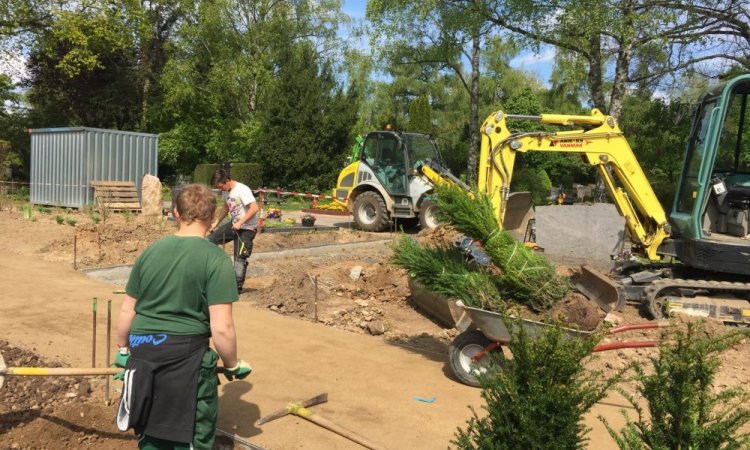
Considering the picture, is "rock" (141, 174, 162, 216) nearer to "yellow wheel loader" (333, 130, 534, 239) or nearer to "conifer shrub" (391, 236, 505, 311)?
"yellow wheel loader" (333, 130, 534, 239)

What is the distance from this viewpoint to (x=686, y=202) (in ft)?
27.1

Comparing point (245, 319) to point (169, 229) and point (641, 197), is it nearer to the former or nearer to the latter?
point (641, 197)

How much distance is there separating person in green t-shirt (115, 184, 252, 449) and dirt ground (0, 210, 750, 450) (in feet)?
3.69

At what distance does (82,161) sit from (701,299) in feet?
60.5

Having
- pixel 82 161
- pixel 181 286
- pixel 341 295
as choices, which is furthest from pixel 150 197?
pixel 181 286

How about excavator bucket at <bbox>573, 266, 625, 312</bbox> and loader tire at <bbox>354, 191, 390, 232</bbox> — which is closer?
excavator bucket at <bbox>573, 266, 625, 312</bbox>

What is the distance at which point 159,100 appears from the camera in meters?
36.7

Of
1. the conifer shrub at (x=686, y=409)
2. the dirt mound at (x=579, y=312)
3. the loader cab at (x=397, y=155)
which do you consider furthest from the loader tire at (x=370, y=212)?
the conifer shrub at (x=686, y=409)

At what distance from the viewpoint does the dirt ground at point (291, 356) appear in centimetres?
409

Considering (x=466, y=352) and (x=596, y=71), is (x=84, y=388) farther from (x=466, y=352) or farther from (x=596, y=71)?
(x=596, y=71)

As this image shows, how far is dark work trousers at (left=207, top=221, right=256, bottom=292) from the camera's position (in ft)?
26.5

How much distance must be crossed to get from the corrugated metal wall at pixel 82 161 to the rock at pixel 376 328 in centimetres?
1570

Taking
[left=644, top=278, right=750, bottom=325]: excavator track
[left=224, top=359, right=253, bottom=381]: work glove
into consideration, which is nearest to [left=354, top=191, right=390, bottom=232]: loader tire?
[left=644, top=278, right=750, bottom=325]: excavator track

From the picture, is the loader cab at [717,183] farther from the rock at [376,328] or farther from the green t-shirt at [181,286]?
the green t-shirt at [181,286]
